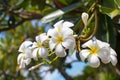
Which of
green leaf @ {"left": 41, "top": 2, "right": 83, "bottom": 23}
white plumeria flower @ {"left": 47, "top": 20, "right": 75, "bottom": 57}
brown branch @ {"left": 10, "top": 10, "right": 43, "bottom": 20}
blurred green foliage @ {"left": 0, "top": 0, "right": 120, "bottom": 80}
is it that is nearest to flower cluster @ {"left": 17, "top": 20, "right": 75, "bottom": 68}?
white plumeria flower @ {"left": 47, "top": 20, "right": 75, "bottom": 57}

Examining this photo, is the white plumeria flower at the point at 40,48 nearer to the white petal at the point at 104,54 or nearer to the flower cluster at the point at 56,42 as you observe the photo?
the flower cluster at the point at 56,42

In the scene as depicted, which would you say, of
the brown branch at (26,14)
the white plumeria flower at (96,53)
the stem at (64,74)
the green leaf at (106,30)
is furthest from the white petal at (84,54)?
the stem at (64,74)

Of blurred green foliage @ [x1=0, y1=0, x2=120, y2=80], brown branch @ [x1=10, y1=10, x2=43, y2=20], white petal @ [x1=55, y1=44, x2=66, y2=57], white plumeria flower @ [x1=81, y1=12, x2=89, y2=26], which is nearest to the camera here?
white petal @ [x1=55, y1=44, x2=66, y2=57]

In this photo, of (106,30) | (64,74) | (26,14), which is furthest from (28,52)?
(64,74)

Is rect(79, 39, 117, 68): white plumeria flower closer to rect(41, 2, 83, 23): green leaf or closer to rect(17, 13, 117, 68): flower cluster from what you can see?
rect(17, 13, 117, 68): flower cluster

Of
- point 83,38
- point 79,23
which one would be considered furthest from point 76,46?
point 79,23

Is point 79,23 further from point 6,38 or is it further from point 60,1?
point 6,38
